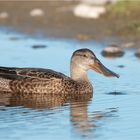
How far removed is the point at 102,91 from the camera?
13844 millimetres

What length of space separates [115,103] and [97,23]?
7.27 m

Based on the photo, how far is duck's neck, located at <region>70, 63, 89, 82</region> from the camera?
1432 cm

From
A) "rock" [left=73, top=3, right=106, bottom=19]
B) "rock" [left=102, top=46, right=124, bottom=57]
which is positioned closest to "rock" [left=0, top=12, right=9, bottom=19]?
"rock" [left=73, top=3, right=106, bottom=19]

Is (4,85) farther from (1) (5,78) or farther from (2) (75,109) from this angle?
(2) (75,109)

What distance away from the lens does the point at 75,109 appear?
12438mm

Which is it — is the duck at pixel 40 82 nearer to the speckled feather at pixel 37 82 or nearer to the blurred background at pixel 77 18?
the speckled feather at pixel 37 82

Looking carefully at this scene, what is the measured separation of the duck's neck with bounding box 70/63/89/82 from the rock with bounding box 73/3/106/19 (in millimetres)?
6053

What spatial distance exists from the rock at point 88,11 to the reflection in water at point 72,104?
6857 millimetres

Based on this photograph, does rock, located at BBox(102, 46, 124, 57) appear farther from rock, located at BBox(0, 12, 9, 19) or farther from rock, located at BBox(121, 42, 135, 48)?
rock, located at BBox(0, 12, 9, 19)

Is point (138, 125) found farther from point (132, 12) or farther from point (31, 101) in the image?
point (132, 12)

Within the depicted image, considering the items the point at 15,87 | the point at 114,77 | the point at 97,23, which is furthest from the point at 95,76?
the point at 97,23

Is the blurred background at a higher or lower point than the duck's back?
higher

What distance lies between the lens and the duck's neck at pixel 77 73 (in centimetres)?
1432

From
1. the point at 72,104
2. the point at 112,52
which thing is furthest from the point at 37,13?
the point at 72,104
